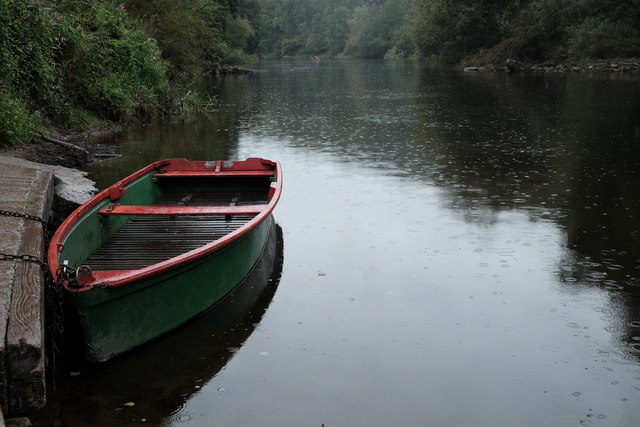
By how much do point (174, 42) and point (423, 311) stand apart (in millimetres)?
27041

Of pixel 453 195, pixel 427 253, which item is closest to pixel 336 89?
pixel 453 195

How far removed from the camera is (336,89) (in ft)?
107

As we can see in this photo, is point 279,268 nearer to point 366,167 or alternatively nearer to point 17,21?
point 366,167

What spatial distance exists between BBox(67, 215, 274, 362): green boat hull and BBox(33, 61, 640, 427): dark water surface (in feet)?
0.65

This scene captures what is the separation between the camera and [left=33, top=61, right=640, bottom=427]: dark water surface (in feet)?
15.3

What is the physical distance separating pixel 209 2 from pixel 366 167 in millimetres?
35584

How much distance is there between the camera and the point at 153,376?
503 centimetres

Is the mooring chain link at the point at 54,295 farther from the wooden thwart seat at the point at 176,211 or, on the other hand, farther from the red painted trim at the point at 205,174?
the red painted trim at the point at 205,174

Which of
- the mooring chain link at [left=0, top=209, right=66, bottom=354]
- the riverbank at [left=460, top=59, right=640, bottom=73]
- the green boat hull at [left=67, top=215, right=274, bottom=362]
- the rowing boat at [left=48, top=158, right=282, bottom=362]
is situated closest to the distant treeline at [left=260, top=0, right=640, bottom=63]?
the riverbank at [left=460, top=59, right=640, bottom=73]

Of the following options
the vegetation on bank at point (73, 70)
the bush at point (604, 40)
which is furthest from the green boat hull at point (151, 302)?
the bush at point (604, 40)

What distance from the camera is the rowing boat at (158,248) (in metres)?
4.77

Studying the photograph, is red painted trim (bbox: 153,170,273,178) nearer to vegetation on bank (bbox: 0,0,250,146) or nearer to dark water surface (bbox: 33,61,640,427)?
dark water surface (bbox: 33,61,640,427)

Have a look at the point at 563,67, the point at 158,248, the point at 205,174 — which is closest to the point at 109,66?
the point at 205,174

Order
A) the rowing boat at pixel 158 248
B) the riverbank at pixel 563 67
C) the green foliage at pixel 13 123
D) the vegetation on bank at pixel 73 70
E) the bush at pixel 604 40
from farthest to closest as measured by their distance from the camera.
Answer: the bush at pixel 604 40 < the riverbank at pixel 563 67 < the vegetation on bank at pixel 73 70 < the green foliage at pixel 13 123 < the rowing boat at pixel 158 248
